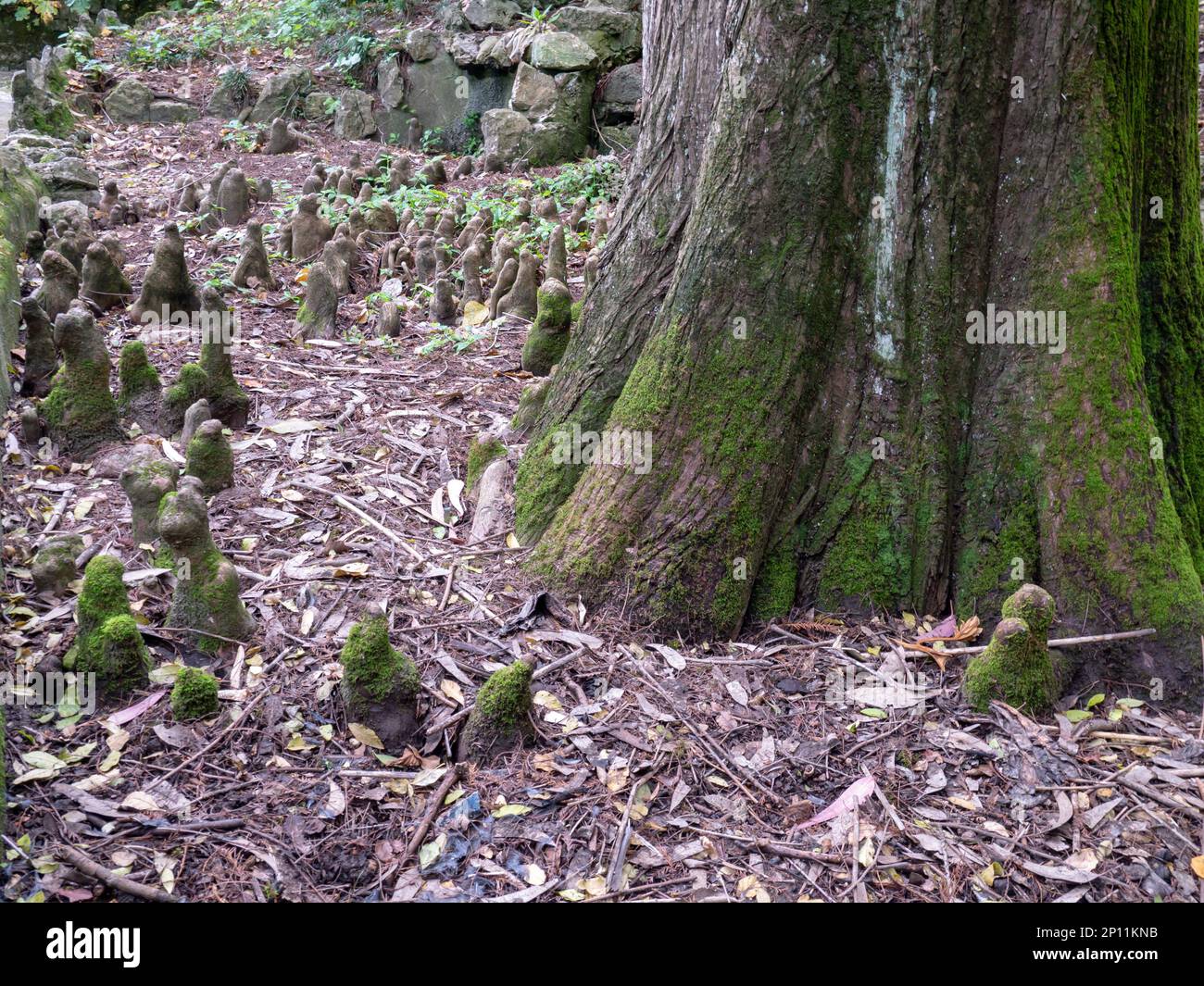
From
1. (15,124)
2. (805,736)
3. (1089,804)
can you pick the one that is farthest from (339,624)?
(15,124)

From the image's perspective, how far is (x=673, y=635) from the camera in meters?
3.73

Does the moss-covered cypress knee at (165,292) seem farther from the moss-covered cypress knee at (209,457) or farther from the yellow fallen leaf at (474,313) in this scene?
the moss-covered cypress knee at (209,457)

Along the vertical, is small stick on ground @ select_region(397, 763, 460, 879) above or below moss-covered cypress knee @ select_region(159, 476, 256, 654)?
below

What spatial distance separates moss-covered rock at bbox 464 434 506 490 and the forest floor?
1.28 ft

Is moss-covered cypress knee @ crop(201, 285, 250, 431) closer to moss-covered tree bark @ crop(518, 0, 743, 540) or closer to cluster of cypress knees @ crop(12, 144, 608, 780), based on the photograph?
cluster of cypress knees @ crop(12, 144, 608, 780)

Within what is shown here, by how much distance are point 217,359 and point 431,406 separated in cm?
122

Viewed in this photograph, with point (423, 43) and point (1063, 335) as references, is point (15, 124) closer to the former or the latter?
point (423, 43)

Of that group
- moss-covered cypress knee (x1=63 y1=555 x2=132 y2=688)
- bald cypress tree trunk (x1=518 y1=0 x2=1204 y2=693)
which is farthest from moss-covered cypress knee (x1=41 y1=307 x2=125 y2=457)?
bald cypress tree trunk (x1=518 y1=0 x2=1204 y2=693)

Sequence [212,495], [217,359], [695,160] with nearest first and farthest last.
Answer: [695,160] < [212,495] < [217,359]

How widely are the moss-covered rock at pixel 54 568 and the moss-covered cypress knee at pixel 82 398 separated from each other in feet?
4.43

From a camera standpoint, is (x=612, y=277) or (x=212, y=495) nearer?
(x=612, y=277)

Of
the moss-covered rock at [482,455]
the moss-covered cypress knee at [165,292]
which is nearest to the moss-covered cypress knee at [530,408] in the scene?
the moss-covered rock at [482,455]

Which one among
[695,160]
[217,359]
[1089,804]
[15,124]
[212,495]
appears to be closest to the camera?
[1089,804]

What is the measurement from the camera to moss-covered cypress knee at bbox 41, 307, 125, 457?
5.07 m
